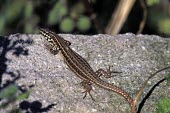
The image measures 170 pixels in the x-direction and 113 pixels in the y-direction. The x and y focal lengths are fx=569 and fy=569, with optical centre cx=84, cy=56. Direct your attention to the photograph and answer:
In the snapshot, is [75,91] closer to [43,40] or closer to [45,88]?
[45,88]

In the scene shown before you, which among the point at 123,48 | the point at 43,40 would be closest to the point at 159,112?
the point at 123,48

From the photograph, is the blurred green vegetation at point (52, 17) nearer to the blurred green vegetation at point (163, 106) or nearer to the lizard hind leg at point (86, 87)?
the lizard hind leg at point (86, 87)

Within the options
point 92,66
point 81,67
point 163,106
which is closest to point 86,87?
point 81,67

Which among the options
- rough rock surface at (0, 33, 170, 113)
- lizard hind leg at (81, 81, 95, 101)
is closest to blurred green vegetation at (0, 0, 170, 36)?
rough rock surface at (0, 33, 170, 113)

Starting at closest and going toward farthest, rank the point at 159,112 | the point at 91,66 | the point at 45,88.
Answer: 1. the point at 159,112
2. the point at 45,88
3. the point at 91,66

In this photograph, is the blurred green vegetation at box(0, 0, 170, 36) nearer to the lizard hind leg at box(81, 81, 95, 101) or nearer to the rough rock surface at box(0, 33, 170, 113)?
the rough rock surface at box(0, 33, 170, 113)
